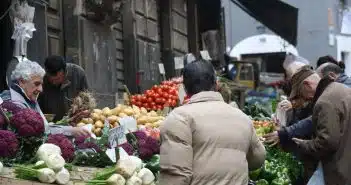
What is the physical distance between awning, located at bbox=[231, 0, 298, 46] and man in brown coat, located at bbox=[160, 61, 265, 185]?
11.3 m

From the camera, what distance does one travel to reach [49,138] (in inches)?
188

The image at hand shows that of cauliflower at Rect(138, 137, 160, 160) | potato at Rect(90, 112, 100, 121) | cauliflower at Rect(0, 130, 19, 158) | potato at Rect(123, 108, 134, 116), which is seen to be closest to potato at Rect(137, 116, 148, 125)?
potato at Rect(123, 108, 134, 116)

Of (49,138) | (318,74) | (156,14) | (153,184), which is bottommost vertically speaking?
(153,184)

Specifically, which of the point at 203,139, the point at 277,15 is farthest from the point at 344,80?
A: the point at 277,15

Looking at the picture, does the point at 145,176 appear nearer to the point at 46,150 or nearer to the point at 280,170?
the point at 46,150

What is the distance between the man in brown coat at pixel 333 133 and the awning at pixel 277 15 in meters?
9.89

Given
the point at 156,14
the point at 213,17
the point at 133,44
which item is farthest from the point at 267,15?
the point at 133,44

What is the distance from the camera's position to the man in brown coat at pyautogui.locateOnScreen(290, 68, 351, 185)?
5047 millimetres

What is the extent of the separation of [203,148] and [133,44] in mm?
7583

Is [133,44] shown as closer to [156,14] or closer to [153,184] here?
[156,14]

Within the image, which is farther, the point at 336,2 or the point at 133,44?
the point at 336,2

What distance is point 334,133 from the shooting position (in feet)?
16.5

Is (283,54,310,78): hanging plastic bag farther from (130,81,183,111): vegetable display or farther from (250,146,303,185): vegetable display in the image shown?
(130,81,183,111): vegetable display

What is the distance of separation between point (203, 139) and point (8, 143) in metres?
1.32
